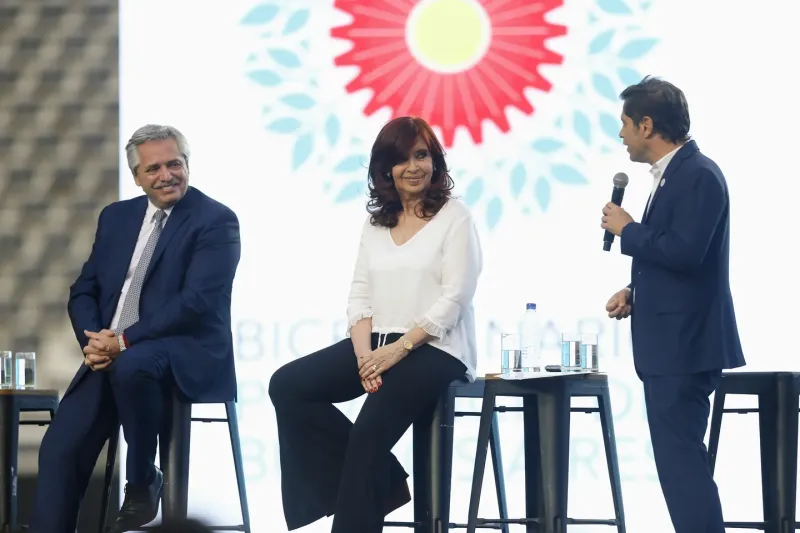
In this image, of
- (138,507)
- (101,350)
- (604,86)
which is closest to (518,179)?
(604,86)

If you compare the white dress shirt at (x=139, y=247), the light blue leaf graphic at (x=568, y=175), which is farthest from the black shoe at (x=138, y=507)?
the light blue leaf graphic at (x=568, y=175)

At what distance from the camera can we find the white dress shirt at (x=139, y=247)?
3518mm

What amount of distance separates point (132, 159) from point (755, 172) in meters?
2.39

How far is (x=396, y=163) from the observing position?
3.36m

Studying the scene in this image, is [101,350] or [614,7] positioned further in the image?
[614,7]

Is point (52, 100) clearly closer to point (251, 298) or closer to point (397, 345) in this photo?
point (251, 298)

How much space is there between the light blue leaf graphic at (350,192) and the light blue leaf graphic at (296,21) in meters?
0.68

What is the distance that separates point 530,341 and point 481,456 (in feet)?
2.57

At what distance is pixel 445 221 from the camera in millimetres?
3301

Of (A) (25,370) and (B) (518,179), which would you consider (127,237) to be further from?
(B) (518,179)

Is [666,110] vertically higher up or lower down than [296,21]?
lower down

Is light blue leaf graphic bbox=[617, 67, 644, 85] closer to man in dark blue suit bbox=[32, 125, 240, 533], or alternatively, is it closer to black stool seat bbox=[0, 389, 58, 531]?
man in dark blue suit bbox=[32, 125, 240, 533]

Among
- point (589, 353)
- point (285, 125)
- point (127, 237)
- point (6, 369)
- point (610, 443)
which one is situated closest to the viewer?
point (610, 443)

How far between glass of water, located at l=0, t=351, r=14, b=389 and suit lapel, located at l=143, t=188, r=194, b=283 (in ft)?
3.36
